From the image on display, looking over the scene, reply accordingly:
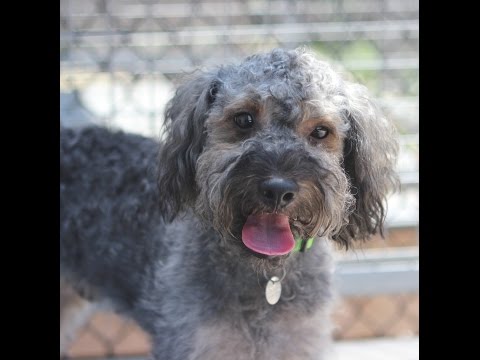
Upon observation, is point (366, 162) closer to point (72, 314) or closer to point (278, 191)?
point (278, 191)

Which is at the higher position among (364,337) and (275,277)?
(275,277)

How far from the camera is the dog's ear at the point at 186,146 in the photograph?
2711mm

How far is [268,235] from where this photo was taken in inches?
97.0

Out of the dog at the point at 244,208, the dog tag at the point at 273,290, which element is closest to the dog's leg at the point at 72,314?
the dog at the point at 244,208

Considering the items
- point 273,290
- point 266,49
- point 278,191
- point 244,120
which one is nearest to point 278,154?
point 278,191

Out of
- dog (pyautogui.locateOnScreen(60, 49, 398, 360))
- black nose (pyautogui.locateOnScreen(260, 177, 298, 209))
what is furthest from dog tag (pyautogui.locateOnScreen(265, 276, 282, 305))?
black nose (pyautogui.locateOnScreen(260, 177, 298, 209))

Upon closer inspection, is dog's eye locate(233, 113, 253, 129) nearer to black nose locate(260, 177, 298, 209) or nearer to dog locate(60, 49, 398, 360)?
dog locate(60, 49, 398, 360)

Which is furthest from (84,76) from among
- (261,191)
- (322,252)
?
(261,191)

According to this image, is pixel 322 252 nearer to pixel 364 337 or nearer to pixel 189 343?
pixel 189 343
